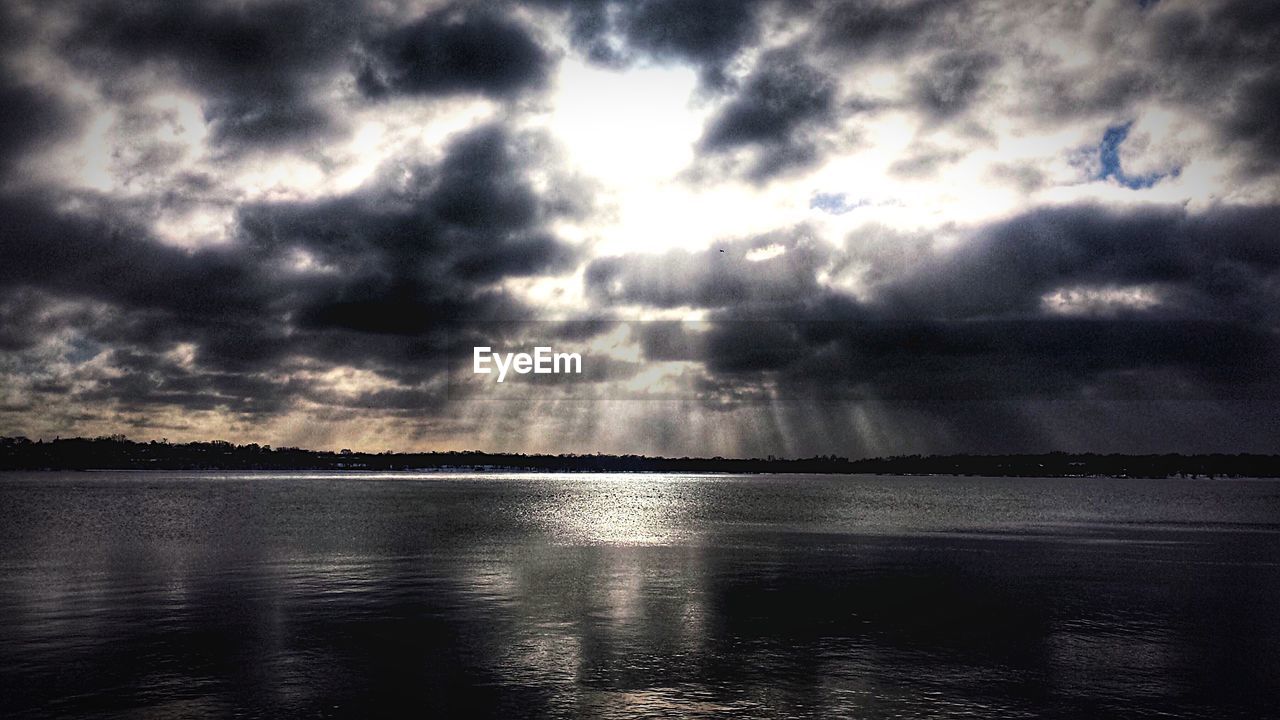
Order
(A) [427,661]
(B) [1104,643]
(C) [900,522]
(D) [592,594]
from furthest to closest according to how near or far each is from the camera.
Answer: (C) [900,522], (D) [592,594], (B) [1104,643], (A) [427,661]

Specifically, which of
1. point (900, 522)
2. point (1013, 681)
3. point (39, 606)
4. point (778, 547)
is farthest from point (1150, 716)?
point (900, 522)

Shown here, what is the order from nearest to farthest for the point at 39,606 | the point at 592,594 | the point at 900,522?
the point at 39,606 < the point at 592,594 < the point at 900,522

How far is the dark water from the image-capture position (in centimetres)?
2097

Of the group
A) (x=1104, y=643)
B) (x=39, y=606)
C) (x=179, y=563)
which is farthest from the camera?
(x=179, y=563)

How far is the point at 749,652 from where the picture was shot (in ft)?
86.3

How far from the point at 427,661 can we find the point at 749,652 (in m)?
9.47

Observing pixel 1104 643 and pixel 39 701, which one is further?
pixel 1104 643

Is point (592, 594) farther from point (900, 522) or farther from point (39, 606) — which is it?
point (900, 522)

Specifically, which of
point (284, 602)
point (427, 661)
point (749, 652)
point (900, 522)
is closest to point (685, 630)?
point (749, 652)

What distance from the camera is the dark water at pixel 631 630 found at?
20969 mm

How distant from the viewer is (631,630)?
1177 inches

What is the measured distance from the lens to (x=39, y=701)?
66.5ft

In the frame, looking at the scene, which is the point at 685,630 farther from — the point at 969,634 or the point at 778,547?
the point at 778,547

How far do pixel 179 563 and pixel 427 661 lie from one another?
33.7 meters
